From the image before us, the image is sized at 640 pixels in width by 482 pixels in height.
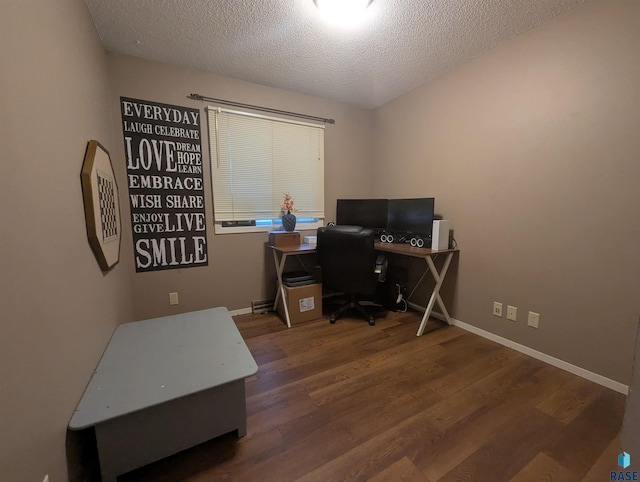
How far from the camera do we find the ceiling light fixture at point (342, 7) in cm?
159

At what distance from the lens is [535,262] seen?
1986 millimetres

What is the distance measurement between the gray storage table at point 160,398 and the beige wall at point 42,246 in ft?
0.31

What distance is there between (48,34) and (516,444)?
273 cm

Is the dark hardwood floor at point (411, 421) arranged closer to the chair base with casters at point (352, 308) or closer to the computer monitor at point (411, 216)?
the chair base with casters at point (352, 308)

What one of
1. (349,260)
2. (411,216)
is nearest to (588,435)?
(349,260)

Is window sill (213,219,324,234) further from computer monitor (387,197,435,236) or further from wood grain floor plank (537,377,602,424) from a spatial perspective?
wood grain floor plank (537,377,602,424)

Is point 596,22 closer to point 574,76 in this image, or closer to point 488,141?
point 574,76

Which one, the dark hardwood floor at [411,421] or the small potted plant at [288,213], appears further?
the small potted plant at [288,213]

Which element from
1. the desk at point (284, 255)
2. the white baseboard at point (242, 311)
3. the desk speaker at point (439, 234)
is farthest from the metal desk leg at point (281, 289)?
the desk speaker at point (439, 234)

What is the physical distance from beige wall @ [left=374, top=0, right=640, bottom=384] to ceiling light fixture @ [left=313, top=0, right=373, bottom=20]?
126cm

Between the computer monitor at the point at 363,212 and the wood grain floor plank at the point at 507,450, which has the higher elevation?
the computer monitor at the point at 363,212

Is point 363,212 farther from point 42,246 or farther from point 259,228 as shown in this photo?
point 42,246

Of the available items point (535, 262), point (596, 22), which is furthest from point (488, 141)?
point (535, 262)

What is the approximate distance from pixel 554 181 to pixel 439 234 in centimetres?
86
